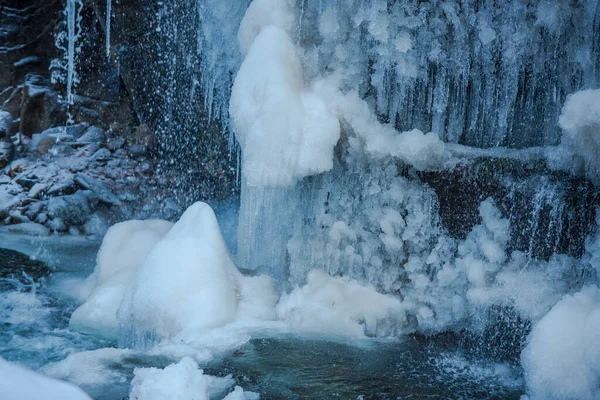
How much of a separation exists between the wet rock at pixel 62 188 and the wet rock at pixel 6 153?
5.13ft

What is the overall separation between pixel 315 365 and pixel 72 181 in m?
7.86

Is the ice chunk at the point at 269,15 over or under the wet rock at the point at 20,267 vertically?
over

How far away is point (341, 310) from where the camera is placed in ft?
14.9

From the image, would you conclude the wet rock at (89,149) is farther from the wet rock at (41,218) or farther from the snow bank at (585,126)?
the snow bank at (585,126)

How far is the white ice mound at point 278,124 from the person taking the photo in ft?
14.6

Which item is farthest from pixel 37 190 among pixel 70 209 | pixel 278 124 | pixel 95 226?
pixel 278 124

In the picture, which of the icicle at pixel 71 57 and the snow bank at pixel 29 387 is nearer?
the snow bank at pixel 29 387

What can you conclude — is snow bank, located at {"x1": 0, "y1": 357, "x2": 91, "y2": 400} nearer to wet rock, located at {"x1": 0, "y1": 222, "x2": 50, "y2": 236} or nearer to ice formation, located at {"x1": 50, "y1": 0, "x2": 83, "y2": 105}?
wet rock, located at {"x1": 0, "y1": 222, "x2": 50, "y2": 236}

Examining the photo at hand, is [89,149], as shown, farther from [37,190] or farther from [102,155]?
[37,190]

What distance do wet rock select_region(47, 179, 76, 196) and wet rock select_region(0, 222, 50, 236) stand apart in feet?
2.95

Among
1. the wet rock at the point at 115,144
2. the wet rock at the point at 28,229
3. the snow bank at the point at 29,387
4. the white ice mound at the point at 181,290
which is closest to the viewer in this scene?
the snow bank at the point at 29,387

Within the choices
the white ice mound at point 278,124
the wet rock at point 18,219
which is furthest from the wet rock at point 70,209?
the white ice mound at point 278,124

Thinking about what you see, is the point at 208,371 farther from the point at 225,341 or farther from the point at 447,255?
the point at 447,255

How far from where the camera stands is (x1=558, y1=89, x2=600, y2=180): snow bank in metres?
3.54
